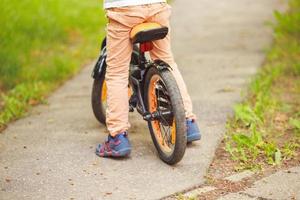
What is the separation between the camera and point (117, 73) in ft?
13.7

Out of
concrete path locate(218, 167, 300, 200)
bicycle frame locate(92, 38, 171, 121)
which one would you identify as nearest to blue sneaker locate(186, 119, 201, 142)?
bicycle frame locate(92, 38, 171, 121)

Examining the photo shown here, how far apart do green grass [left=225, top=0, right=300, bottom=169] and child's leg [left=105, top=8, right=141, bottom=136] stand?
2.57 ft

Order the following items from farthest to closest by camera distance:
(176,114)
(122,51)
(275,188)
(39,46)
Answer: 1. (39,46)
2. (122,51)
3. (176,114)
4. (275,188)

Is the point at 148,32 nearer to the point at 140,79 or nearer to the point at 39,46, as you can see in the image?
the point at 140,79

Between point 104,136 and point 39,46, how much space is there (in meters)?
3.00

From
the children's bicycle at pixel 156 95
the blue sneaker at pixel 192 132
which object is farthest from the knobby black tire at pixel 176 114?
the blue sneaker at pixel 192 132

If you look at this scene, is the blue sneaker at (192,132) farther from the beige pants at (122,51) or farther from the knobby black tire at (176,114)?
the knobby black tire at (176,114)

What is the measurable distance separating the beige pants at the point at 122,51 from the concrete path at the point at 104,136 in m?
0.33

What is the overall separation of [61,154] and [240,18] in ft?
17.6

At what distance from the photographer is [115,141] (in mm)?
4199

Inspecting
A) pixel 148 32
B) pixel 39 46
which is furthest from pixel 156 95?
pixel 39 46

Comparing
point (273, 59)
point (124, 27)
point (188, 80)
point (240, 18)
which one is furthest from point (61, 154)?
point (240, 18)

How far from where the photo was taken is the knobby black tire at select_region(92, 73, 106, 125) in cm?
471

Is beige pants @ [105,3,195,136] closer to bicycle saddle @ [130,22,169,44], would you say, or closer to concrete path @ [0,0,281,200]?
Result: bicycle saddle @ [130,22,169,44]
